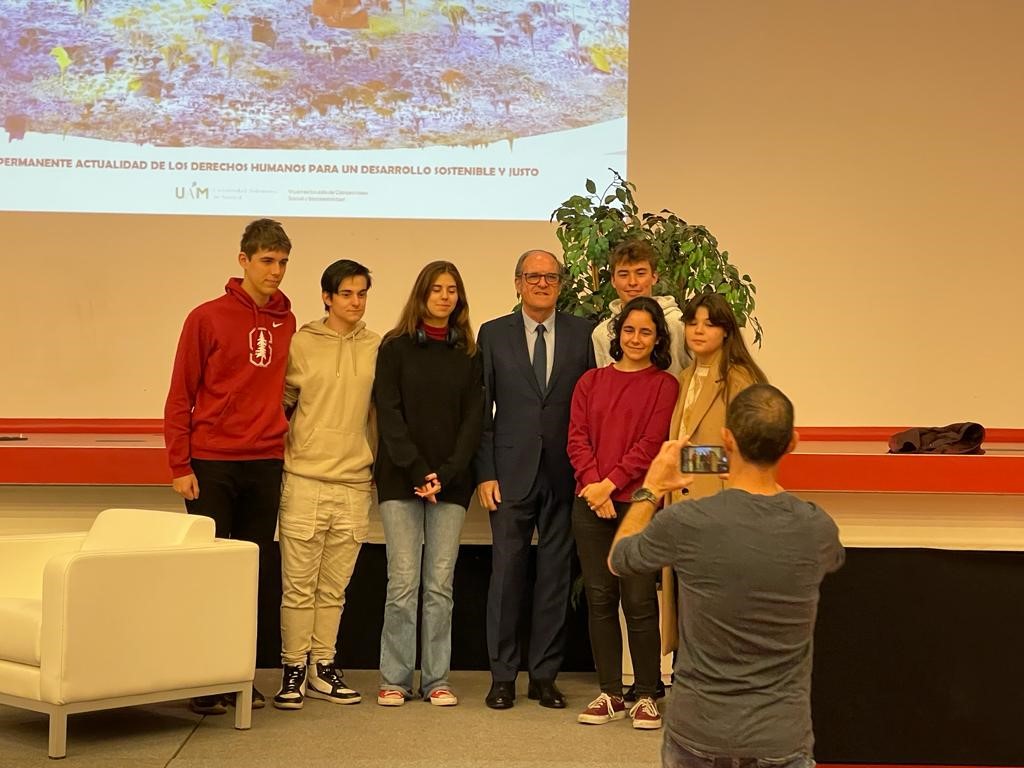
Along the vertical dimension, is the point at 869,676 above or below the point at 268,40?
below

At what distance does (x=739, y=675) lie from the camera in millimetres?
1972

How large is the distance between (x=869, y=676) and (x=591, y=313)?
5.24ft

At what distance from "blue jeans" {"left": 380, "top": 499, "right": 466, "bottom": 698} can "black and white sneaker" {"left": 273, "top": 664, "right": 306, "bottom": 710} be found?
0.90ft

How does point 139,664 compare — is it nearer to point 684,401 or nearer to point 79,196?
point 684,401

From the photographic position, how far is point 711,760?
1.97 metres

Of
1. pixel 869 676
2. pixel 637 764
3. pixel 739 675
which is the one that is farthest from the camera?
pixel 869 676

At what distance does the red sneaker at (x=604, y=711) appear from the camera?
146 inches

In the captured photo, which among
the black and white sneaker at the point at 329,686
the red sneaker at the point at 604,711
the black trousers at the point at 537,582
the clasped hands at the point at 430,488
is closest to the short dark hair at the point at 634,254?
the black trousers at the point at 537,582

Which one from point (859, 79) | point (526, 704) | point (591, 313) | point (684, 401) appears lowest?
point (526, 704)

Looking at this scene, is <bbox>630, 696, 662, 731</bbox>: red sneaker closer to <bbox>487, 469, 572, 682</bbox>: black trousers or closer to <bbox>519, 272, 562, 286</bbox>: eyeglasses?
<bbox>487, 469, 572, 682</bbox>: black trousers

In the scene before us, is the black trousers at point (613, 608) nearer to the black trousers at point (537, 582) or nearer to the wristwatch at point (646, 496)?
the black trousers at point (537, 582)

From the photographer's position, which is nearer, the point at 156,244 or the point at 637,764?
the point at 637,764

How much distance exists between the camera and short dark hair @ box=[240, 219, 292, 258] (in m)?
3.76

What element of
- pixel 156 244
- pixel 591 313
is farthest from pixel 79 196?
pixel 591 313
